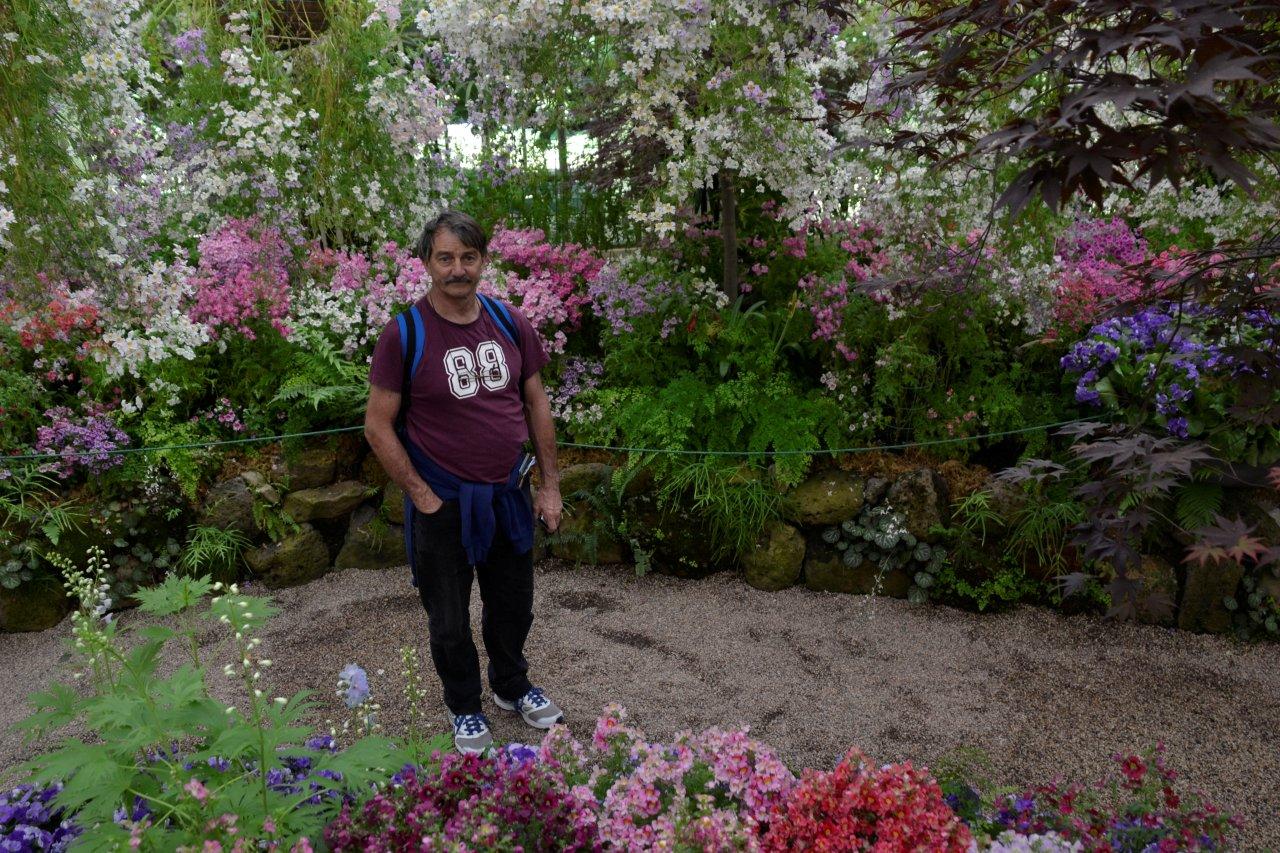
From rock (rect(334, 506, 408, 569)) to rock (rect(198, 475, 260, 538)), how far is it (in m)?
0.44

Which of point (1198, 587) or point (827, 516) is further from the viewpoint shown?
point (827, 516)

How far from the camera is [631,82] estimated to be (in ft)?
14.1

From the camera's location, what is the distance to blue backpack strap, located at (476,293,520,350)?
2.67 meters

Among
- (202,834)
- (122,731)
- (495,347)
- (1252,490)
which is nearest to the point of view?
(202,834)

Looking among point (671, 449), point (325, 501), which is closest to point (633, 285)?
point (671, 449)

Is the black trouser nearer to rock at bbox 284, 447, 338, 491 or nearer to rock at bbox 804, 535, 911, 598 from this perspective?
rock at bbox 804, 535, 911, 598

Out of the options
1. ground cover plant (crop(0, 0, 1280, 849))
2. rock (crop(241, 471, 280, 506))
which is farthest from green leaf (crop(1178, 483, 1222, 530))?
rock (crop(241, 471, 280, 506))

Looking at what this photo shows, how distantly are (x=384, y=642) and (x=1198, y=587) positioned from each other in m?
3.32

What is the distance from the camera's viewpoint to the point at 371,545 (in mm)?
4434

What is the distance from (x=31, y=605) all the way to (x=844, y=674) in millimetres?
3636

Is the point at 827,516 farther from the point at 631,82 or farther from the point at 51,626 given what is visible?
the point at 51,626

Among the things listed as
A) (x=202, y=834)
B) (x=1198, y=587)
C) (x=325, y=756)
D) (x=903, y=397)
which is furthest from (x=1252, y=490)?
(x=202, y=834)

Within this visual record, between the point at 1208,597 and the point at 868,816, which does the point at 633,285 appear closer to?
the point at 1208,597

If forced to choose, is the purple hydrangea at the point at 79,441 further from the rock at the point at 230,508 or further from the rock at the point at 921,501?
the rock at the point at 921,501
